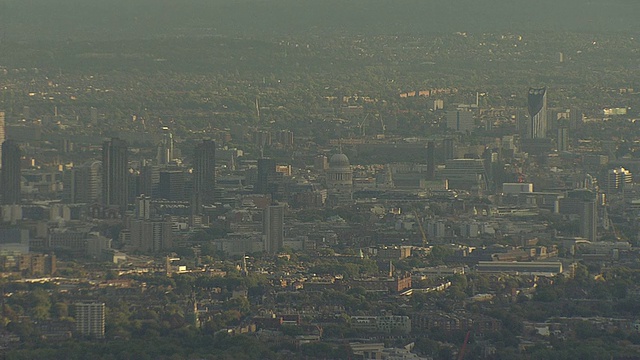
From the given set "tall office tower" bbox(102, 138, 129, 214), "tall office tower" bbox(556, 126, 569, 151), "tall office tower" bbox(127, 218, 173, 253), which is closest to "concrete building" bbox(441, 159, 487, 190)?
"tall office tower" bbox(556, 126, 569, 151)

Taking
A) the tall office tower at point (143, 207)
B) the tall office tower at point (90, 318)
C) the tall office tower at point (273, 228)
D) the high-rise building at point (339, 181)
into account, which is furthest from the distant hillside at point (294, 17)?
the tall office tower at point (90, 318)

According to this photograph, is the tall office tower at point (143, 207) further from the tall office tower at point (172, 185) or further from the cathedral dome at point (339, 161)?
the cathedral dome at point (339, 161)

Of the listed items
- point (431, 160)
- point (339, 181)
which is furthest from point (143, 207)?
point (431, 160)

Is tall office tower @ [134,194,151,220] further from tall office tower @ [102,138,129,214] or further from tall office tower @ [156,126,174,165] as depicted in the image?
tall office tower @ [156,126,174,165]

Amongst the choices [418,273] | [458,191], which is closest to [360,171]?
[458,191]

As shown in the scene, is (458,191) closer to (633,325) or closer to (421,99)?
(421,99)
